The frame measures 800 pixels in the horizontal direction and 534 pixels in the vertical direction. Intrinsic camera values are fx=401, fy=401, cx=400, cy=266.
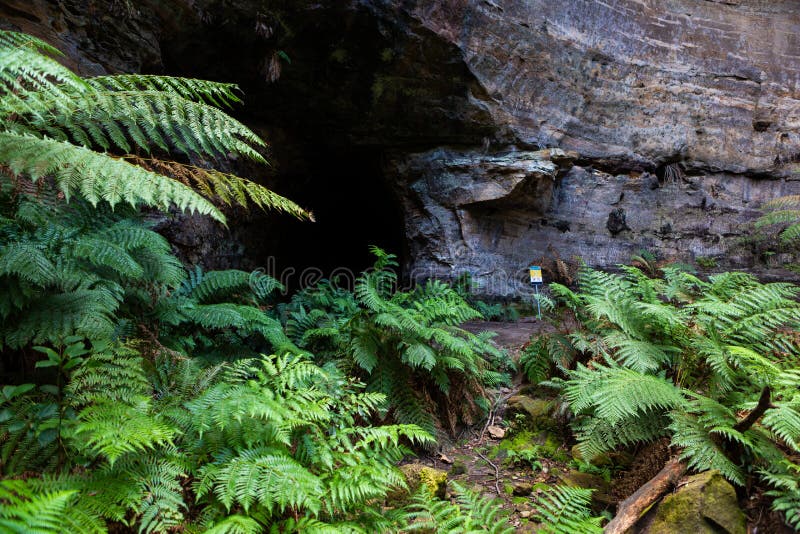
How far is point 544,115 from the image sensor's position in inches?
286

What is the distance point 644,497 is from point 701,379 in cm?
109

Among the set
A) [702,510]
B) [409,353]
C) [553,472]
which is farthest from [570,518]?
[409,353]

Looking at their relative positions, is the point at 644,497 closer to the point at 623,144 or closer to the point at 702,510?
the point at 702,510

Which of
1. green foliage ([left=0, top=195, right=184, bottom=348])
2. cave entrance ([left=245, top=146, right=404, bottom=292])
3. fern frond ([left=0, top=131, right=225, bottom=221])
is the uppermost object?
fern frond ([left=0, top=131, right=225, bottom=221])

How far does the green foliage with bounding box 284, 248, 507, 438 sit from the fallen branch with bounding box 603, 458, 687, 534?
124cm

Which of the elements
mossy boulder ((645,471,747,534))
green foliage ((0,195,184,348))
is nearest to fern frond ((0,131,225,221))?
green foliage ((0,195,184,348))

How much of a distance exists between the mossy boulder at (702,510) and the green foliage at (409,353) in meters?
1.38

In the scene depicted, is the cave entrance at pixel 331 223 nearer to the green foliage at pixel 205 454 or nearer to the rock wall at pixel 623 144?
the rock wall at pixel 623 144

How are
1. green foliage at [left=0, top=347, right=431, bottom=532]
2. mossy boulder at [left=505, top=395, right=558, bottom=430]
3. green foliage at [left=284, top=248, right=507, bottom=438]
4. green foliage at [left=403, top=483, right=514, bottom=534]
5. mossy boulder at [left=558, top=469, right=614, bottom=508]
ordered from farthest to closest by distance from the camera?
mossy boulder at [left=505, top=395, right=558, bottom=430]
green foliage at [left=284, top=248, right=507, bottom=438]
mossy boulder at [left=558, top=469, right=614, bottom=508]
green foliage at [left=403, top=483, right=514, bottom=534]
green foliage at [left=0, top=347, right=431, bottom=532]

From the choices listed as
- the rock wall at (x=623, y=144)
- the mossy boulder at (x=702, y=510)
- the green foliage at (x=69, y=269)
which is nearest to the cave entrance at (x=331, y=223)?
the rock wall at (x=623, y=144)

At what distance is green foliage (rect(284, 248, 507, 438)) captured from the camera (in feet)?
9.69

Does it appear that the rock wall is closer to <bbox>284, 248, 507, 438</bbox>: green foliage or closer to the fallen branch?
<bbox>284, 248, 507, 438</bbox>: green foliage

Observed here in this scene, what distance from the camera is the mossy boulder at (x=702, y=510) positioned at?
5.94 feet

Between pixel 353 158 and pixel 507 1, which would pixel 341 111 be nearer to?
pixel 353 158
